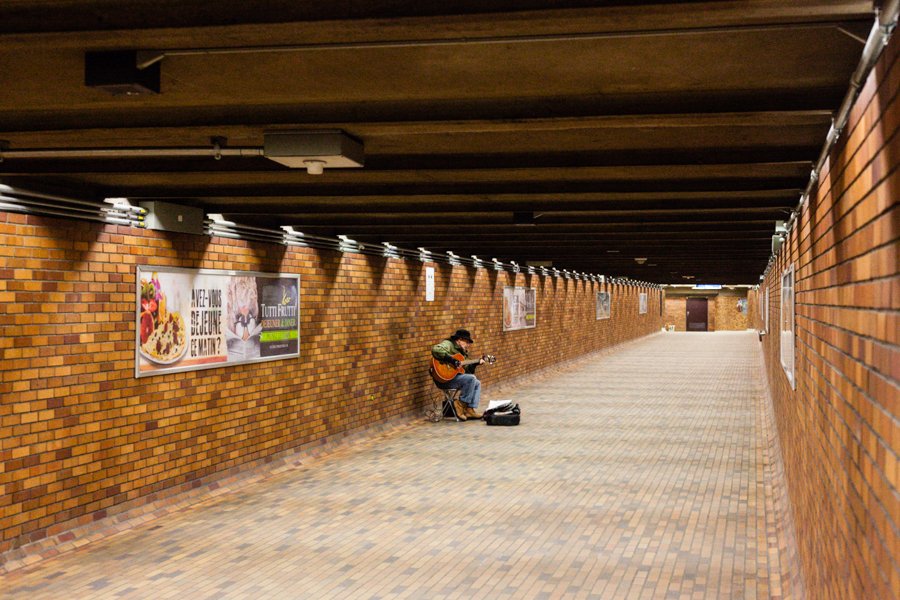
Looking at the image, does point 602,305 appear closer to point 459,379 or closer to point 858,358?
point 459,379

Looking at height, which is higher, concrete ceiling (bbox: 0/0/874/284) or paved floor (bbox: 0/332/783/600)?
concrete ceiling (bbox: 0/0/874/284)

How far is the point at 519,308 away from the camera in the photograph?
1872 cm

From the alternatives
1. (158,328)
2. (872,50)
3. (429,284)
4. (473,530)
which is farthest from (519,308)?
(872,50)

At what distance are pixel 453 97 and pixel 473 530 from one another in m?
3.71

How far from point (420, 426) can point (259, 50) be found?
31.3 feet

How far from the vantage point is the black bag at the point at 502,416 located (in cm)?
1220

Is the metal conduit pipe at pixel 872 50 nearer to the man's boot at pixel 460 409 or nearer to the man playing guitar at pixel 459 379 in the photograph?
the man playing guitar at pixel 459 379

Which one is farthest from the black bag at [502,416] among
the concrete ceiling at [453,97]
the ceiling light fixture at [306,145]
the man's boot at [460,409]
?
the ceiling light fixture at [306,145]

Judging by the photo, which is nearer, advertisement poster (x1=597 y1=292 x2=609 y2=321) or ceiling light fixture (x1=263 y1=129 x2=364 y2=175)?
ceiling light fixture (x1=263 y1=129 x2=364 y2=175)

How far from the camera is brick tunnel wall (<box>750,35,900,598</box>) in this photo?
1.97m

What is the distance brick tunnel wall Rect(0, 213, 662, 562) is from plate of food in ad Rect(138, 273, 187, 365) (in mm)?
152

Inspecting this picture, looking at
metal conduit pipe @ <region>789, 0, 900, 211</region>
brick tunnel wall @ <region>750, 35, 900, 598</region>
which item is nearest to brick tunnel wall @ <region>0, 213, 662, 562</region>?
brick tunnel wall @ <region>750, 35, 900, 598</region>

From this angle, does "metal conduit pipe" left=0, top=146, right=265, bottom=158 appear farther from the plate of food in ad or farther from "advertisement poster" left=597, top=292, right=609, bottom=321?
"advertisement poster" left=597, top=292, right=609, bottom=321

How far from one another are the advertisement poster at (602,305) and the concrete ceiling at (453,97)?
71.6 ft
